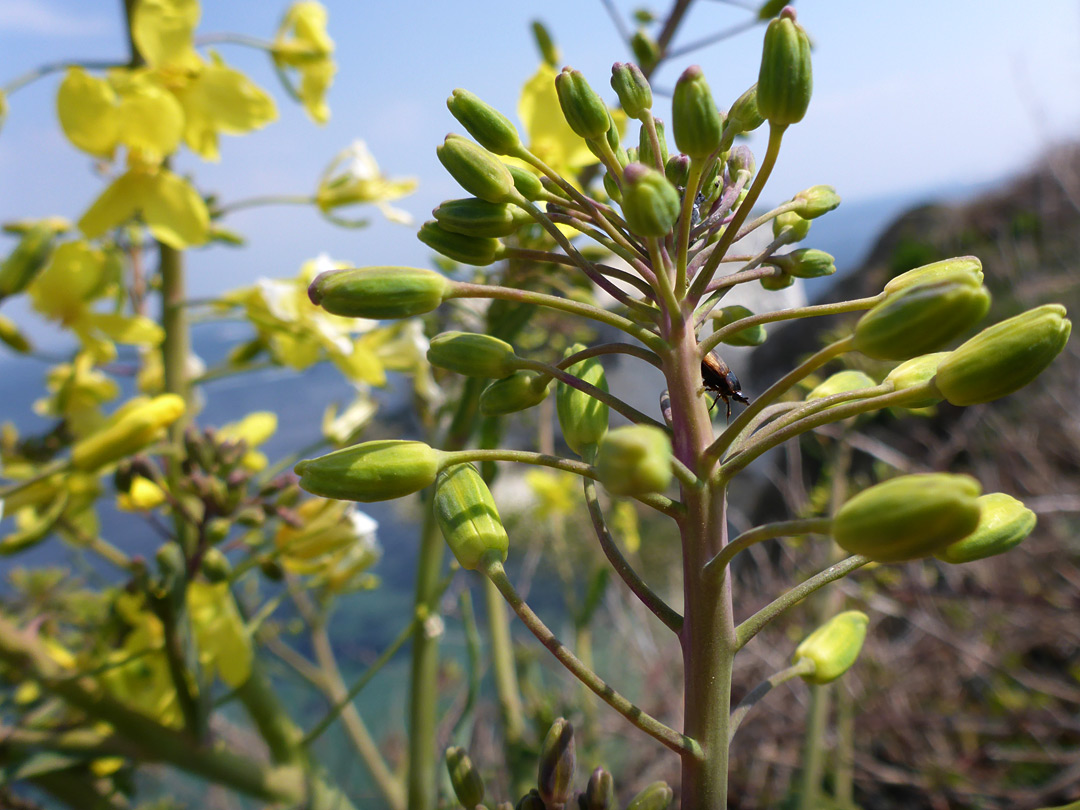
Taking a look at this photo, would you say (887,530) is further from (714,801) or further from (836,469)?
(836,469)

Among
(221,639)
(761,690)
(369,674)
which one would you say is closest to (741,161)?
(761,690)

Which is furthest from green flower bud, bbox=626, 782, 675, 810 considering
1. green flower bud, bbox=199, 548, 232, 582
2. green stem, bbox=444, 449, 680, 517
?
green flower bud, bbox=199, 548, 232, 582

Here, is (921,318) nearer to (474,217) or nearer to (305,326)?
(474,217)

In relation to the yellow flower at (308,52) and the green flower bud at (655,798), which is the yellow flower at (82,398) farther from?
the green flower bud at (655,798)

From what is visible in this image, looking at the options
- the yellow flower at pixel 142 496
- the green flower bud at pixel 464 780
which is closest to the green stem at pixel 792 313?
the green flower bud at pixel 464 780

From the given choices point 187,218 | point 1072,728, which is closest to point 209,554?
point 187,218

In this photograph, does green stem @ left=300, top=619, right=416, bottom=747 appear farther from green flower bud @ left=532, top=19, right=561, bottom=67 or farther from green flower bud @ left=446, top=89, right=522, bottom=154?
green flower bud @ left=532, top=19, right=561, bottom=67
